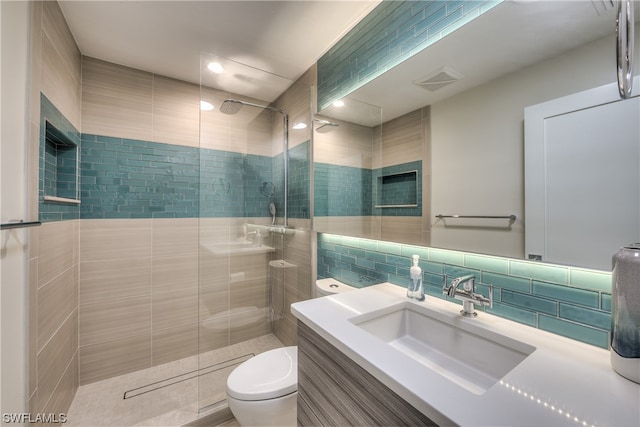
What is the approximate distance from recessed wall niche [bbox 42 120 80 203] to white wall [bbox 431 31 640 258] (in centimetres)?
213

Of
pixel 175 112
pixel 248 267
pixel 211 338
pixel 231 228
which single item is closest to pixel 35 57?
pixel 175 112

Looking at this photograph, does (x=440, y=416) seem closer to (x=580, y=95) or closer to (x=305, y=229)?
(x=580, y=95)

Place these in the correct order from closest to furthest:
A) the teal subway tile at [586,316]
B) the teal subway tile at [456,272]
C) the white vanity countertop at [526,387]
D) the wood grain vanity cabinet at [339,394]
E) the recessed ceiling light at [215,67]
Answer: the white vanity countertop at [526,387] → the wood grain vanity cabinet at [339,394] → the teal subway tile at [586,316] → the teal subway tile at [456,272] → the recessed ceiling light at [215,67]

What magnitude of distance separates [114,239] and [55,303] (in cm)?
65

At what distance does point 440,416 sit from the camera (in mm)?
464

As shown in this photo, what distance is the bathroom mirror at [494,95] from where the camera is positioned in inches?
27.7

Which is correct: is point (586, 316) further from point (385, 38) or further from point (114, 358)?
point (114, 358)

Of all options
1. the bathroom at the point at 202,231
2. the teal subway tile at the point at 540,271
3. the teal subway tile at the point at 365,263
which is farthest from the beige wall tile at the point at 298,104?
the teal subway tile at the point at 540,271

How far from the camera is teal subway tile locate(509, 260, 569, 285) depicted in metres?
0.76

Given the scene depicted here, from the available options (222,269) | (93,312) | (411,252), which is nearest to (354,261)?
(411,252)

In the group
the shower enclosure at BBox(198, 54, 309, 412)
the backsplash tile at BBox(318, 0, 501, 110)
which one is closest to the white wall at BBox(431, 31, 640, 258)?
the backsplash tile at BBox(318, 0, 501, 110)

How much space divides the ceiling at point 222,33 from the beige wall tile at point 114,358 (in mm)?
2206

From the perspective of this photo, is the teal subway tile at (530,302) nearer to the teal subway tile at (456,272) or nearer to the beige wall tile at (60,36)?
the teal subway tile at (456,272)

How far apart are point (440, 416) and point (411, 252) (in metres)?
0.81
